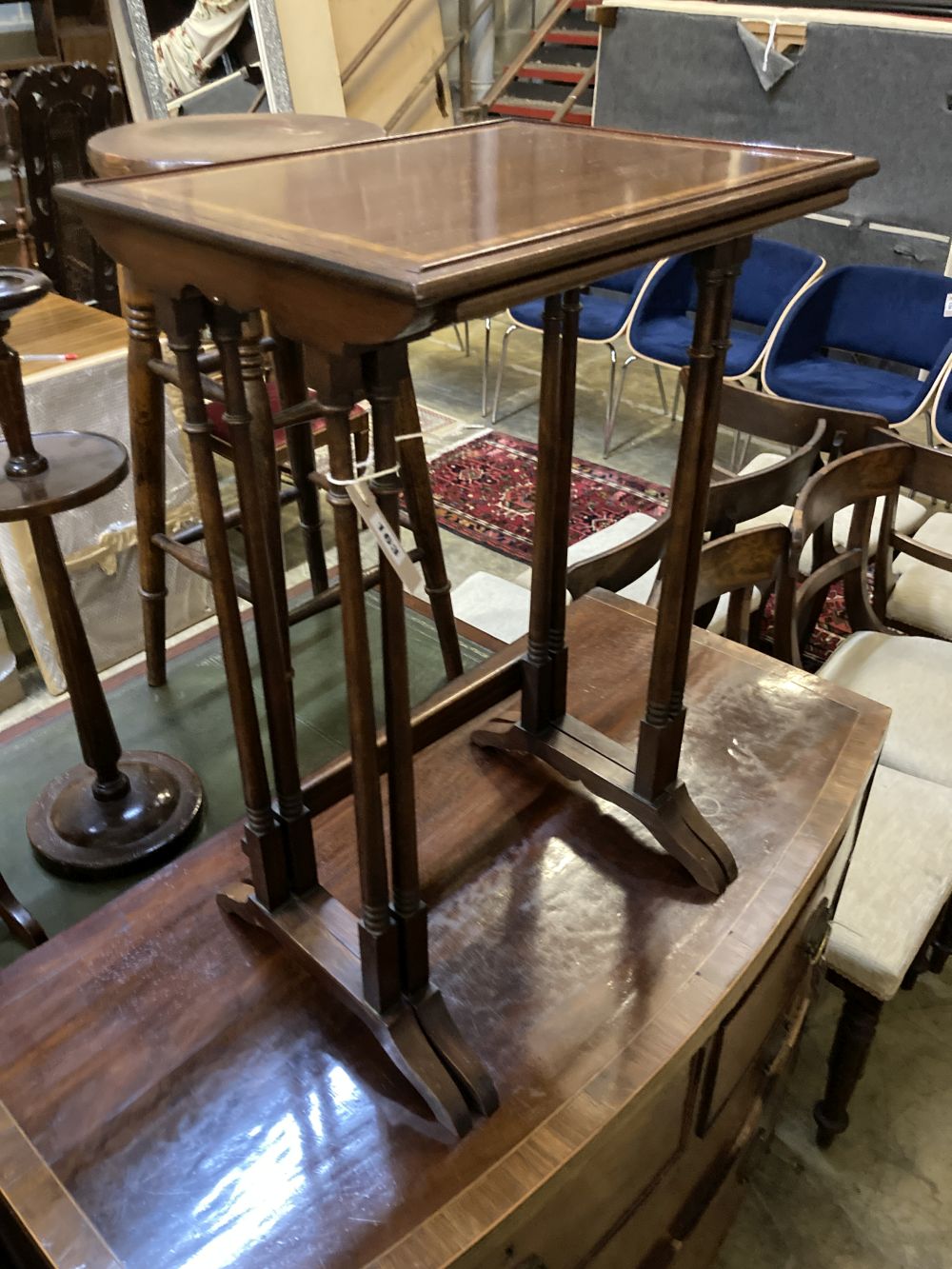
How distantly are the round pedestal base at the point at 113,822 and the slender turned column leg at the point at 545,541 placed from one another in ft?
1.98

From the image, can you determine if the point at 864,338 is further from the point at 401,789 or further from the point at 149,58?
the point at 149,58

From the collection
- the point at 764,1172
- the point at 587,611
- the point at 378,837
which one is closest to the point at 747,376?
the point at 587,611

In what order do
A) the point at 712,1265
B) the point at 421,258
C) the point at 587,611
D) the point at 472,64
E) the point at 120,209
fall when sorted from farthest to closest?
the point at 472,64 → the point at 587,611 → the point at 712,1265 → the point at 120,209 → the point at 421,258

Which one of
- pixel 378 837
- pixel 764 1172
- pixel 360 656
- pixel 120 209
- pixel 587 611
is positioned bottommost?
pixel 764 1172

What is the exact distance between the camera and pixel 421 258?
0.54 m

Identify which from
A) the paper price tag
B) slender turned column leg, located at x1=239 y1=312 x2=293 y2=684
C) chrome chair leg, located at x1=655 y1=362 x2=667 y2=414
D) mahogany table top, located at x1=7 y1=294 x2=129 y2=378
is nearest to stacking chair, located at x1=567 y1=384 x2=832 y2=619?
slender turned column leg, located at x1=239 y1=312 x2=293 y2=684

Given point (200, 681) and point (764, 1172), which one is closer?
point (764, 1172)

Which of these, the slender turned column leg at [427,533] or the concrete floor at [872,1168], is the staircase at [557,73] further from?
the concrete floor at [872,1168]

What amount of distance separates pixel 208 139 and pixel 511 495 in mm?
1890

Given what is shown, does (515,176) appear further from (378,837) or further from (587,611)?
(587,611)

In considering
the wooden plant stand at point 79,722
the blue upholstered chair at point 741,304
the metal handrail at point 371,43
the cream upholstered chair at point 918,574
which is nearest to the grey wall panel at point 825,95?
the blue upholstered chair at point 741,304

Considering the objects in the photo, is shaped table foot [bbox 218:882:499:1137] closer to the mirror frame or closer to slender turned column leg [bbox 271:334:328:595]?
slender turned column leg [bbox 271:334:328:595]

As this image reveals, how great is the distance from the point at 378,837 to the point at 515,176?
0.52 m

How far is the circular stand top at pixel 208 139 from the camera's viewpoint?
1.29 metres
